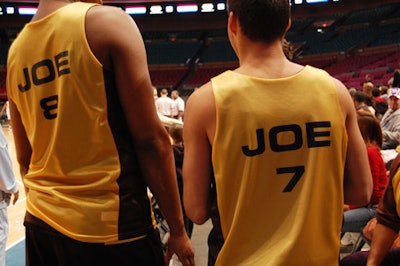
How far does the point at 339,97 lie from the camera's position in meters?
1.15

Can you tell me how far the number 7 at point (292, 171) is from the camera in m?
1.12

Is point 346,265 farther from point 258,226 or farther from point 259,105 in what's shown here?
point 259,105

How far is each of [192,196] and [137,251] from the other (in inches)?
8.7

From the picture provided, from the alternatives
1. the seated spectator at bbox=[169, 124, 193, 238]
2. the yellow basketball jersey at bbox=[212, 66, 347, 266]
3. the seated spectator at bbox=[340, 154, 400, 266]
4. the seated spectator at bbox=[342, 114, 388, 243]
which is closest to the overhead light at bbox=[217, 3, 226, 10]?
the seated spectator at bbox=[169, 124, 193, 238]

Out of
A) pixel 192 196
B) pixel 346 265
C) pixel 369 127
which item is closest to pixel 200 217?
pixel 192 196

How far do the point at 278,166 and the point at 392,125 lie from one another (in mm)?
4336

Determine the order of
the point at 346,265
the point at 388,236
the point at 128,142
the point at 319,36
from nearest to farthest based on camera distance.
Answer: the point at 128,142
the point at 388,236
the point at 346,265
the point at 319,36

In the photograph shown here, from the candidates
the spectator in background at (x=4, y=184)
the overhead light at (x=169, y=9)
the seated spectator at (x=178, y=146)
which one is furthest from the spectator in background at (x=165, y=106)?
the overhead light at (x=169, y=9)

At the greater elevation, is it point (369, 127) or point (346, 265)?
point (369, 127)

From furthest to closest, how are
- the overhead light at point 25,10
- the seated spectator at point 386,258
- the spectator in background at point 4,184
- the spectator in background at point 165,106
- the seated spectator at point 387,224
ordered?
the overhead light at point 25,10 → the spectator in background at point 165,106 → the spectator in background at point 4,184 → the seated spectator at point 386,258 → the seated spectator at point 387,224

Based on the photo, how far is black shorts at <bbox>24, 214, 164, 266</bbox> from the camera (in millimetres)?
1161

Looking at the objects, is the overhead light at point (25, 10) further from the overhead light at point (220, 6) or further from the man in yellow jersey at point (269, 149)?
the man in yellow jersey at point (269, 149)

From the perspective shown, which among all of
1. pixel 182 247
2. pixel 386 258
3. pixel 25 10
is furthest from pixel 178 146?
pixel 25 10

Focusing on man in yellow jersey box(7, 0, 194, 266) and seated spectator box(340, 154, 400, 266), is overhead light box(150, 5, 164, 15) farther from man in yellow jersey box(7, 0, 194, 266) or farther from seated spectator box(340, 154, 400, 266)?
man in yellow jersey box(7, 0, 194, 266)
